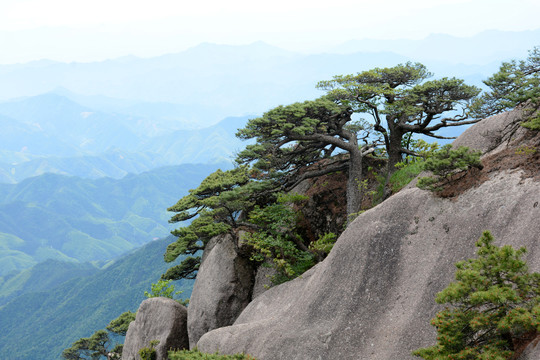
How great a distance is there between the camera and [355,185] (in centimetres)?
2469

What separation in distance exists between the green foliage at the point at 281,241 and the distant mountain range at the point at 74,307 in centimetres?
14159

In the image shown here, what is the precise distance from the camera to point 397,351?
12.1 m

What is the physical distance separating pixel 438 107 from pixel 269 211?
11.2 m

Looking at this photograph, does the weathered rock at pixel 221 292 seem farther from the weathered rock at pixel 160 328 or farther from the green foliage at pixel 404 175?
the green foliage at pixel 404 175

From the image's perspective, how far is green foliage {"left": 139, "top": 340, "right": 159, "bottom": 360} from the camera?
25.0m

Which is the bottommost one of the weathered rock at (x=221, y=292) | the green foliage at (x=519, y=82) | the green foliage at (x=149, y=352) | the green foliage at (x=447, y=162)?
the green foliage at (x=149, y=352)

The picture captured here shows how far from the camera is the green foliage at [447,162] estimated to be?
13.2 meters

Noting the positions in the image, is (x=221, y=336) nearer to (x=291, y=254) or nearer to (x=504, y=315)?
(x=291, y=254)

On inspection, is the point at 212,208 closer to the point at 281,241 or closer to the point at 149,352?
the point at 281,241

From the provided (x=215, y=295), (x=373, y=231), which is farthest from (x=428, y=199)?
(x=215, y=295)

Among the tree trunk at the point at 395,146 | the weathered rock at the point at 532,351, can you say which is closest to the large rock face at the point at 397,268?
the weathered rock at the point at 532,351

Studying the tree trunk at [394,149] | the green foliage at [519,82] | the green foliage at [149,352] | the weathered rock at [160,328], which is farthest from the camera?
the tree trunk at [394,149]

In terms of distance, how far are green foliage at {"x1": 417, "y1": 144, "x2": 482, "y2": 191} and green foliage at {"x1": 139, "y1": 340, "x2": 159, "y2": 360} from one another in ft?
61.6

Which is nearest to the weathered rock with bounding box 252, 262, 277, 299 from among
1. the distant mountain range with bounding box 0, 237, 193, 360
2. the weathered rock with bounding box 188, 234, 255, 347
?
the weathered rock with bounding box 188, 234, 255, 347
